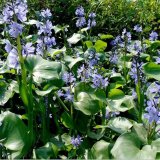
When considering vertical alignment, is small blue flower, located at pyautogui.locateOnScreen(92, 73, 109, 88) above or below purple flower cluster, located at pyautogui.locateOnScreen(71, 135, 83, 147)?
above

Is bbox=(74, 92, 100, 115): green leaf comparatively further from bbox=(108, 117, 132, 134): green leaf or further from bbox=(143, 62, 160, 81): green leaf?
bbox=(143, 62, 160, 81): green leaf

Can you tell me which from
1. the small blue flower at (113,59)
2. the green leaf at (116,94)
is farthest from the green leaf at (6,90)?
the small blue flower at (113,59)

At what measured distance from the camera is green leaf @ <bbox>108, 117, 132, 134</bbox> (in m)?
2.57

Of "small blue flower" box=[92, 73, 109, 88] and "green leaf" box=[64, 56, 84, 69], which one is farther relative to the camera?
"green leaf" box=[64, 56, 84, 69]

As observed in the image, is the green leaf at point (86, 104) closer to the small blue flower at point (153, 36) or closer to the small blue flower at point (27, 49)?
the small blue flower at point (27, 49)

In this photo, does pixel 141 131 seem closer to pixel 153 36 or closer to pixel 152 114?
pixel 152 114

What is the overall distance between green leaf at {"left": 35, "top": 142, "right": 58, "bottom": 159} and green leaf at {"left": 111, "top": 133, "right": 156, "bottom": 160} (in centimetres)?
42

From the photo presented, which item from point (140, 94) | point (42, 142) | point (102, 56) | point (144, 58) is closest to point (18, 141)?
point (42, 142)

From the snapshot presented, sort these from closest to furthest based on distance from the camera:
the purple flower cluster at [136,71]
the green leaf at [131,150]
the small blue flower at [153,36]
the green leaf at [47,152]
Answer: the green leaf at [131,150], the green leaf at [47,152], the purple flower cluster at [136,71], the small blue flower at [153,36]

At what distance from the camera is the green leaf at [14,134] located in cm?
243

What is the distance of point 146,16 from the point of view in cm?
504

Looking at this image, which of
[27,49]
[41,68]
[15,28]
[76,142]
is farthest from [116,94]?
[15,28]

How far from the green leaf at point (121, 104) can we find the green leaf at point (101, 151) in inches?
13.1

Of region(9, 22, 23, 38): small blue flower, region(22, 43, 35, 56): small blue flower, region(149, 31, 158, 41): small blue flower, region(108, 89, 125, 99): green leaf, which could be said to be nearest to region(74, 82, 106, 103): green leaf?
region(108, 89, 125, 99): green leaf
